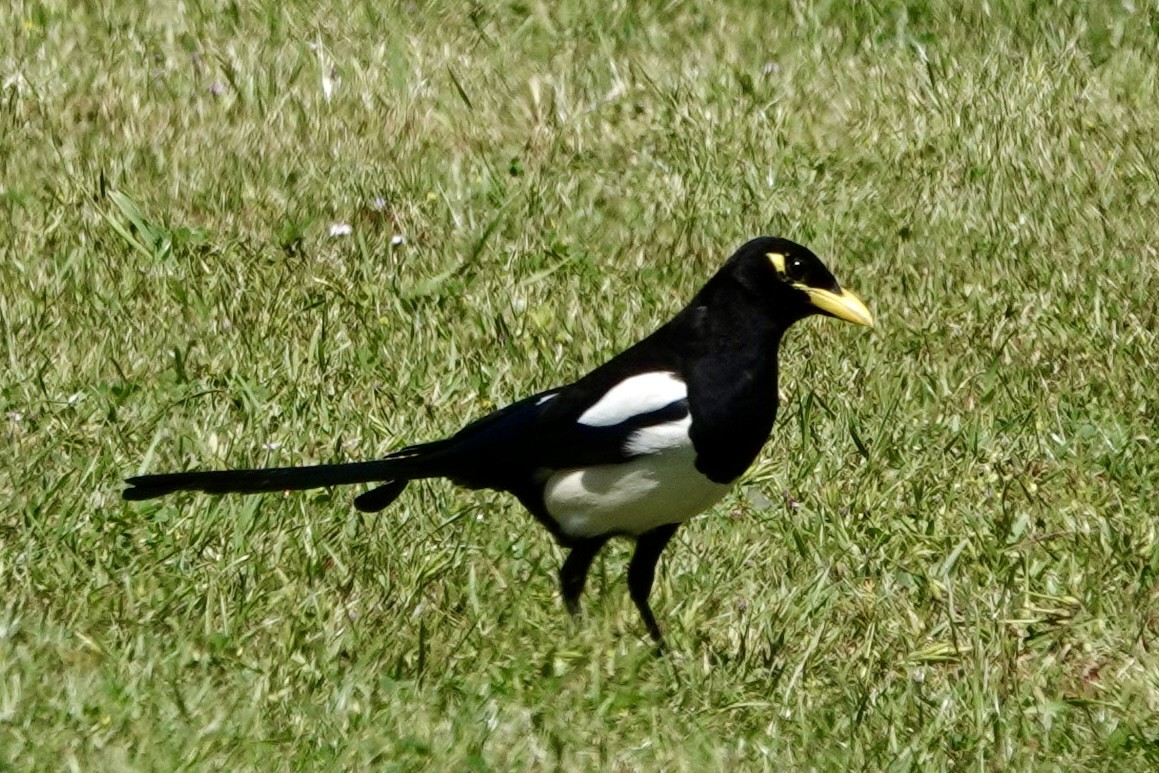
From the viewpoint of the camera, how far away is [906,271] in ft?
21.4

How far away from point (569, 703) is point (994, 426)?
6.35 feet

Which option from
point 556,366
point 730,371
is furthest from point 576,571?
point 556,366

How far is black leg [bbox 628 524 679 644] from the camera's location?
4430mm

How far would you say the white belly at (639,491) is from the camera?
4.24 m

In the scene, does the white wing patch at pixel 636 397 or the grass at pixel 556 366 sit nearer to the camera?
the grass at pixel 556 366

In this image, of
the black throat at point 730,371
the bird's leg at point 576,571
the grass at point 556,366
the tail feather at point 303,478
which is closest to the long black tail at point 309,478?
the tail feather at point 303,478

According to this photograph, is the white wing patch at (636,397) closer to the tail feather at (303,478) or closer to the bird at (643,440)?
the bird at (643,440)

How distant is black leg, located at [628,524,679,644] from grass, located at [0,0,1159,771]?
83 mm

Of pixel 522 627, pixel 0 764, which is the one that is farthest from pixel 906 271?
pixel 0 764

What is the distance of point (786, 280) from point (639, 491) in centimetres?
53

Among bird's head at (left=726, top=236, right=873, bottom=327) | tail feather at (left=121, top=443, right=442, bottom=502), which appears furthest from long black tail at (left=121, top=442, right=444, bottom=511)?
bird's head at (left=726, top=236, right=873, bottom=327)

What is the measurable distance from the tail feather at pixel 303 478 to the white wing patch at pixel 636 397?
14.4 inches

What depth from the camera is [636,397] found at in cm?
429

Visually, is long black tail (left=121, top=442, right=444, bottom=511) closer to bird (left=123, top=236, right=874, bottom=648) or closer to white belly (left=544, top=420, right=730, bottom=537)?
bird (left=123, top=236, right=874, bottom=648)
